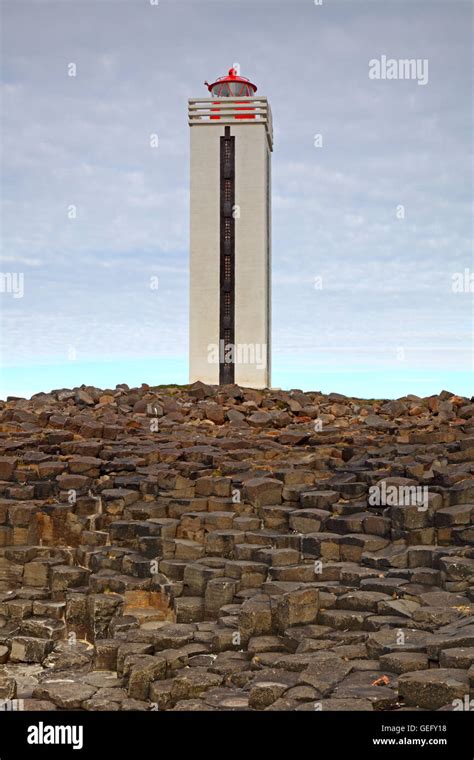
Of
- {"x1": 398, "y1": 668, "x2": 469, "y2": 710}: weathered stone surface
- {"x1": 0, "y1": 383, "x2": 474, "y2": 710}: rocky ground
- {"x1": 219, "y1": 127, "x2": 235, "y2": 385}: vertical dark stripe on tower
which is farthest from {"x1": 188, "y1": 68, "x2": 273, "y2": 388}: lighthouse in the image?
{"x1": 398, "y1": 668, "x2": 469, "y2": 710}: weathered stone surface

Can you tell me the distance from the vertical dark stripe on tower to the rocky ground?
14967 mm

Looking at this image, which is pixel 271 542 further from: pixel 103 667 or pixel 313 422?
pixel 313 422

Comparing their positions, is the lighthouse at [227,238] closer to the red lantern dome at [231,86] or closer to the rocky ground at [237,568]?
the red lantern dome at [231,86]

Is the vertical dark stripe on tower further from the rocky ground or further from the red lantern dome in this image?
the rocky ground

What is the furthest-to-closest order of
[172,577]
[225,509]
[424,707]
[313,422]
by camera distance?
[313,422] → [225,509] → [172,577] → [424,707]

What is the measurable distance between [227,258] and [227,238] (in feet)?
2.77

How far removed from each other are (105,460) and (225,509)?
3.54 m

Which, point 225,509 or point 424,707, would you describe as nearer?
point 424,707

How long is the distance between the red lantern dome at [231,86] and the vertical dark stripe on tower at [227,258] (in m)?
2.97

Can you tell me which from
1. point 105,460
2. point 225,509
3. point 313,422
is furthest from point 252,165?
point 225,509

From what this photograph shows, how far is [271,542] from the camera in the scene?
10.8 metres

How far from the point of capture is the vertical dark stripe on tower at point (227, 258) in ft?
104

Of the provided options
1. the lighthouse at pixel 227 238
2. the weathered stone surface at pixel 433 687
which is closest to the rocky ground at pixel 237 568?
the weathered stone surface at pixel 433 687

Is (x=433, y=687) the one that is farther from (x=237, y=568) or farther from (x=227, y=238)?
(x=227, y=238)
